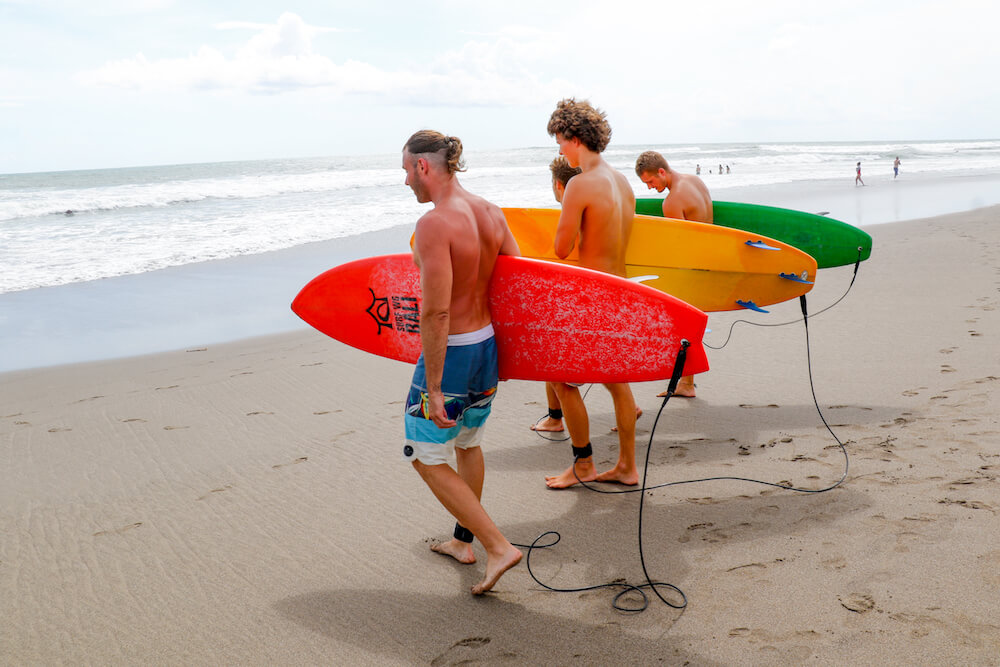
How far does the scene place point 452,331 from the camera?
8.48 ft

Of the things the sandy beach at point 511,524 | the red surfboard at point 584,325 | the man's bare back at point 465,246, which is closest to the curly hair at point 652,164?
the sandy beach at point 511,524

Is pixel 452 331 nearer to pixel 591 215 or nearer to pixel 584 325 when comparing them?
pixel 584 325

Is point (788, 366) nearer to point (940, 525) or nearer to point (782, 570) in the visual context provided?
point (940, 525)

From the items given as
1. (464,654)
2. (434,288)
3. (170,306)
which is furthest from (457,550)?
→ (170,306)

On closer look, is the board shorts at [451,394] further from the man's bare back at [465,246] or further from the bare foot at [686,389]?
Answer: the bare foot at [686,389]

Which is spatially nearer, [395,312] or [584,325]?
[584,325]

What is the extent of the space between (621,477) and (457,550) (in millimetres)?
1015

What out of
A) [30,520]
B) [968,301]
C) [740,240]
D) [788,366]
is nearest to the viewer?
[30,520]

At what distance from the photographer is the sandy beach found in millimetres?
2396

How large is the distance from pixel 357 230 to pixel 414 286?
36.8 feet

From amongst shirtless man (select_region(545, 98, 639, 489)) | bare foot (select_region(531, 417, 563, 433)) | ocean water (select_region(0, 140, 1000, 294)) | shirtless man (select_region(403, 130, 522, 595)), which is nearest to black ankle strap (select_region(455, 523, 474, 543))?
shirtless man (select_region(403, 130, 522, 595))

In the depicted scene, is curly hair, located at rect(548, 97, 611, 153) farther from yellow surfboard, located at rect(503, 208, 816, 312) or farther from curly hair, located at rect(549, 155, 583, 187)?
yellow surfboard, located at rect(503, 208, 816, 312)

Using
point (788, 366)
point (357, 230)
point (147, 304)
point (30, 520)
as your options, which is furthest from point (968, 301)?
point (357, 230)

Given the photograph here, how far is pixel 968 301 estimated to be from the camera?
655cm
